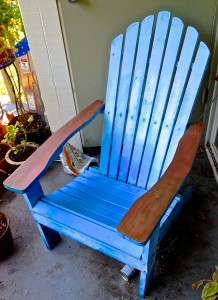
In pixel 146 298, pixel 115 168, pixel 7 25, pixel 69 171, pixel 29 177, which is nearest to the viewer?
pixel 29 177

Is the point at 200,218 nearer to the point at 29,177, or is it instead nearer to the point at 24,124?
the point at 29,177

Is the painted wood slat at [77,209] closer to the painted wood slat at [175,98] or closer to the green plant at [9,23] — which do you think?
the painted wood slat at [175,98]

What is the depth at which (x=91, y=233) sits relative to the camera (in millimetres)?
1270

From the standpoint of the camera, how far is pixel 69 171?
7.11ft

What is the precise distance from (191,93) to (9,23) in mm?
1462

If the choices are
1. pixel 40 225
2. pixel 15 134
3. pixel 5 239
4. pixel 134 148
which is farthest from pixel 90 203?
pixel 15 134

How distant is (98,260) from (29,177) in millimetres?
715

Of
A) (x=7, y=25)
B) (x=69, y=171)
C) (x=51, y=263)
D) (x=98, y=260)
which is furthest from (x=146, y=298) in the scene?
(x=7, y=25)

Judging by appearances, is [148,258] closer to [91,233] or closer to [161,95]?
[91,233]

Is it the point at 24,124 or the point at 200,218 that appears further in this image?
the point at 24,124

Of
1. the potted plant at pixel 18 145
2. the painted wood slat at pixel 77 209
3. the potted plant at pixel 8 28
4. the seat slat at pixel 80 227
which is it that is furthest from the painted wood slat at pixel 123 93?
the potted plant at pixel 8 28

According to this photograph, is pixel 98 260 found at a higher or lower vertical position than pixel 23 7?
lower

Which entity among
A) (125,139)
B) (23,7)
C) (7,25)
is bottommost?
(125,139)

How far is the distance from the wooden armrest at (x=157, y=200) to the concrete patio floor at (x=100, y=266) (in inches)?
25.8
